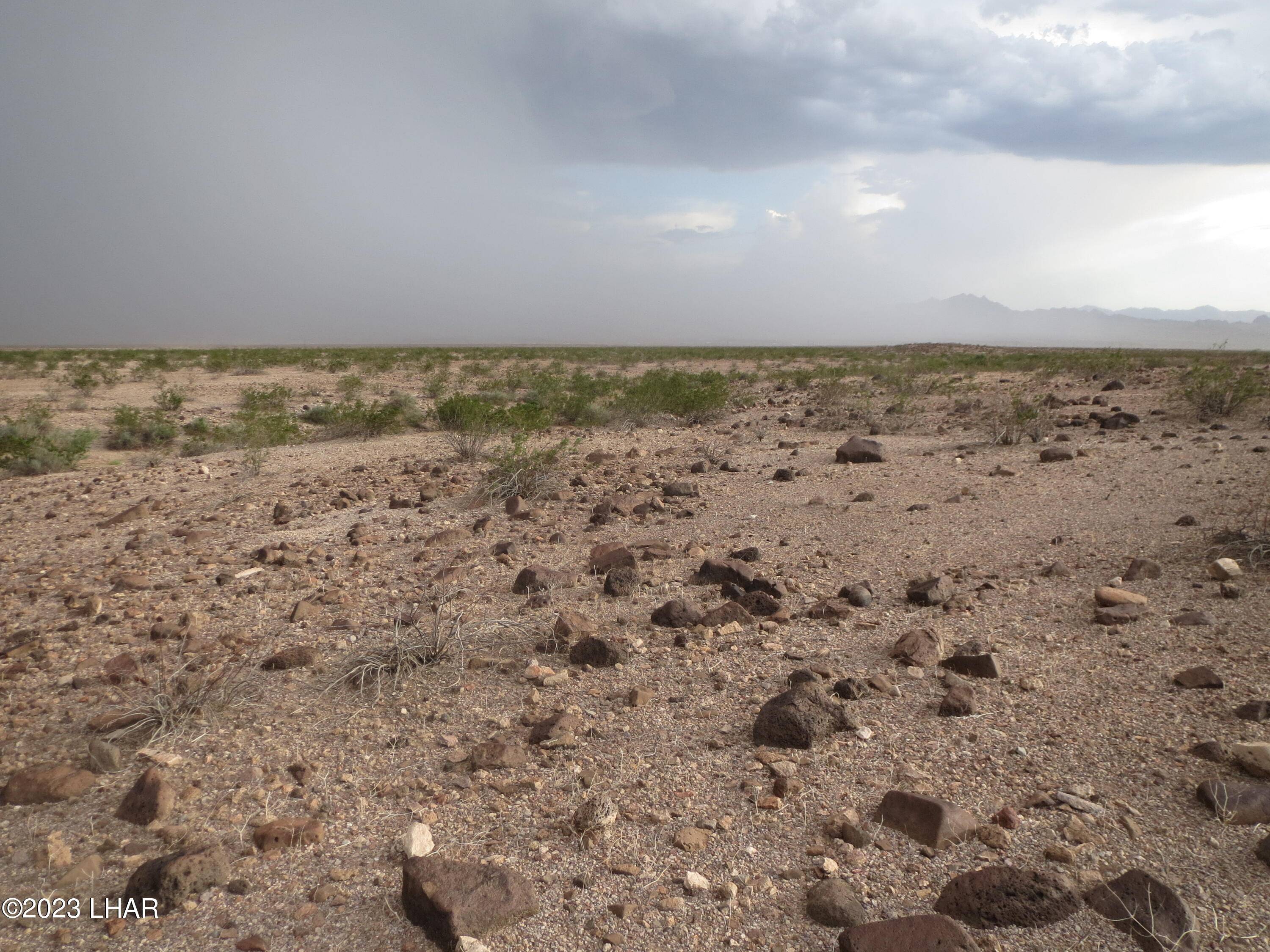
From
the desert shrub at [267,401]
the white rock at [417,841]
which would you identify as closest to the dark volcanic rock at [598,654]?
the white rock at [417,841]

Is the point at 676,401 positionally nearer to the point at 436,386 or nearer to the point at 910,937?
the point at 436,386

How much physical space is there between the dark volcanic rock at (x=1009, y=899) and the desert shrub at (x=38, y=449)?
12.9m

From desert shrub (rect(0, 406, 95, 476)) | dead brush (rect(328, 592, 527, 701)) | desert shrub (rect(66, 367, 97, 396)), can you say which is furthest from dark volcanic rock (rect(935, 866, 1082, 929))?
desert shrub (rect(66, 367, 97, 396))

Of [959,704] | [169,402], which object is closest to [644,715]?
[959,704]

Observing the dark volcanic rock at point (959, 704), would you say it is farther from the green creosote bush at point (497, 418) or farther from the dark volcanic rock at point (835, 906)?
the green creosote bush at point (497, 418)

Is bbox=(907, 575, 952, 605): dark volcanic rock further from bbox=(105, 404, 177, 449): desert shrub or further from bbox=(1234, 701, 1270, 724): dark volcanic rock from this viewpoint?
bbox=(105, 404, 177, 449): desert shrub

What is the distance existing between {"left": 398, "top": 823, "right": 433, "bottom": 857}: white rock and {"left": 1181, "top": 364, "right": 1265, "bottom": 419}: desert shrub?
47.7 feet

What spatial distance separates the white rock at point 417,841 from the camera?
2.80 metres

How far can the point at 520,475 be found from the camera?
27.5ft

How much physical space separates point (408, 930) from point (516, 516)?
208 inches

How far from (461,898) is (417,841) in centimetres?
44

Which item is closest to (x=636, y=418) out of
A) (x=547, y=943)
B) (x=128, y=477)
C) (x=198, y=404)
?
(x=128, y=477)

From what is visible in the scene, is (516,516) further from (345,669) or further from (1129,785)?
(1129,785)

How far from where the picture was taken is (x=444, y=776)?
3.31m
